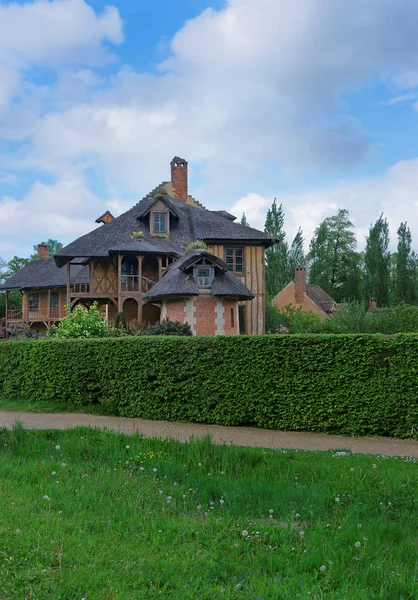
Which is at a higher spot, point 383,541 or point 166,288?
point 166,288

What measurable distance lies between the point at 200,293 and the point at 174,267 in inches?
107

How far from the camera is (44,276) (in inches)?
1687

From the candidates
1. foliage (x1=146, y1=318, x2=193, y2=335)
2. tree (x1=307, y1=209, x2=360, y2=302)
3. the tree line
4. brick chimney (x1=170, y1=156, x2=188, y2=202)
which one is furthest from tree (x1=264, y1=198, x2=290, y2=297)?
foliage (x1=146, y1=318, x2=193, y2=335)

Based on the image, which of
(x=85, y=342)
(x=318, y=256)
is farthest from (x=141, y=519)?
(x=318, y=256)

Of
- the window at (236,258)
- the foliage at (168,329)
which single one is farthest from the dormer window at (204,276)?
the window at (236,258)

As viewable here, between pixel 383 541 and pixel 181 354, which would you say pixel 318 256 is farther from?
pixel 383 541

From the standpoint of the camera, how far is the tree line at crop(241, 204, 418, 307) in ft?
153

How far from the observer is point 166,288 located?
1088 inches

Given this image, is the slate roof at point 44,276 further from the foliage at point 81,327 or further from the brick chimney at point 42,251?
the foliage at point 81,327

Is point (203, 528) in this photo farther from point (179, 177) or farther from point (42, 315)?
point (42, 315)

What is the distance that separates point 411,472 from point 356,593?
4007 mm

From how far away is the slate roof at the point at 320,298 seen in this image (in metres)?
51.0

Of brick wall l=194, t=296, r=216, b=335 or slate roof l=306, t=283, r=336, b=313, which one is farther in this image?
slate roof l=306, t=283, r=336, b=313

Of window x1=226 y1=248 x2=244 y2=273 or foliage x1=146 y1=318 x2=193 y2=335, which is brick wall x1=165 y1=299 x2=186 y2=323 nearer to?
foliage x1=146 y1=318 x2=193 y2=335
